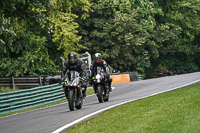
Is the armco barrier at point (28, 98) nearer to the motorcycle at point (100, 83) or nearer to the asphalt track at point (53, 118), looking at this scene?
the asphalt track at point (53, 118)

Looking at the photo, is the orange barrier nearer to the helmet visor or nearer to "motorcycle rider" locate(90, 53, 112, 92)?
"motorcycle rider" locate(90, 53, 112, 92)

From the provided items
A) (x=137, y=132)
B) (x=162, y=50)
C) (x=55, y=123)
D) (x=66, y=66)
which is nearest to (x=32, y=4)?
(x=66, y=66)

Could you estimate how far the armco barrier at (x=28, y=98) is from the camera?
19.3m

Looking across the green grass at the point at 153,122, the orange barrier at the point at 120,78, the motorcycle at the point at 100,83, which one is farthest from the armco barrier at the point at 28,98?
the orange barrier at the point at 120,78

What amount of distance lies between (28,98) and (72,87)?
864 centimetres

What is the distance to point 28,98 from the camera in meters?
21.0

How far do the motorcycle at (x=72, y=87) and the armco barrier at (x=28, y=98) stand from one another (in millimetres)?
6796

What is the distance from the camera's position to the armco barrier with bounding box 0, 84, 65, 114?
762 inches

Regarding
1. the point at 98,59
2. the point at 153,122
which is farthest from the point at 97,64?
the point at 153,122

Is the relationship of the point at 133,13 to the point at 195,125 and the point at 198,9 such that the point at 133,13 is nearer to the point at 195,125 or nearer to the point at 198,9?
the point at 198,9

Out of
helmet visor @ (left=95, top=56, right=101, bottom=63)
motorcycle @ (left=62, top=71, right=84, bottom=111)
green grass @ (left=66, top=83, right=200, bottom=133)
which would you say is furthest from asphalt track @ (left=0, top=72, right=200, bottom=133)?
helmet visor @ (left=95, top=56, right=101, bottom=63)

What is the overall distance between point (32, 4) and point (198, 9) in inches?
1290

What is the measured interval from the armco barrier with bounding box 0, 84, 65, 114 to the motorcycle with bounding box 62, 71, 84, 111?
268 inches

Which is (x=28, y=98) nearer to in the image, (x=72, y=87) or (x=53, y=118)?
(x=72, y=87)
